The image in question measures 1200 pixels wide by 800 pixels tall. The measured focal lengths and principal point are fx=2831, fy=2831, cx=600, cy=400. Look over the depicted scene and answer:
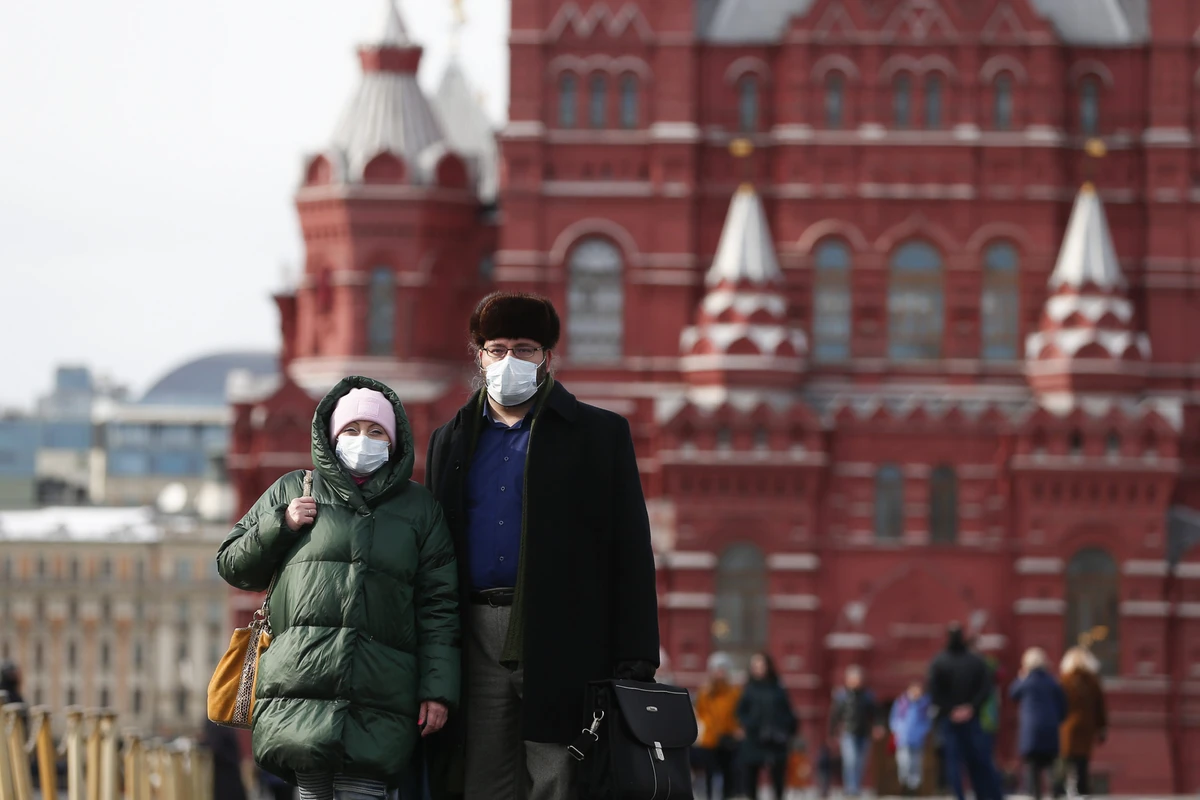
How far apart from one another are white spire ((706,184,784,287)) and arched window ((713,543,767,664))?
454 centimetres

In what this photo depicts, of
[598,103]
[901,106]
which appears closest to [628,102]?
[598,103]

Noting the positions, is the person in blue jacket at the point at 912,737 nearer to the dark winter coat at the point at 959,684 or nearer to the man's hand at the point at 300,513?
the dark winter coat at the point at 959,684

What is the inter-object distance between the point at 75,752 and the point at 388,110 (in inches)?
1371

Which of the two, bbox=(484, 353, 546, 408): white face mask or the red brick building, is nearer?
bbox=(484, 353, 546, 408): white face mask

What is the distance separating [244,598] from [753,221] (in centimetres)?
1117

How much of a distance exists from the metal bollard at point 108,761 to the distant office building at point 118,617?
87.6m

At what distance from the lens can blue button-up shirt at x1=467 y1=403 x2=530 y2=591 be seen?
1133 cm

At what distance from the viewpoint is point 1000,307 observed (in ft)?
161

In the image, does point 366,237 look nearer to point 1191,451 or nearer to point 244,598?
point 244,598

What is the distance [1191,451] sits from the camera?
161 feet

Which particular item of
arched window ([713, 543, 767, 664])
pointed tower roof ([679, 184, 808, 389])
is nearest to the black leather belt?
arched window ([713, 543, 767, 664])

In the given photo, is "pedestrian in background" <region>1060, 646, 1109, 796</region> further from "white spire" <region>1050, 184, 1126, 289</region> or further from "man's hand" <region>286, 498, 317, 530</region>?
"white spire" <region>1050, 184, 1126, 289</region>

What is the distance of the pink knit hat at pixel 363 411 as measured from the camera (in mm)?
11195

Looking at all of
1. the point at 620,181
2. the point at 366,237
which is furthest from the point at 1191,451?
the point at 366,237
